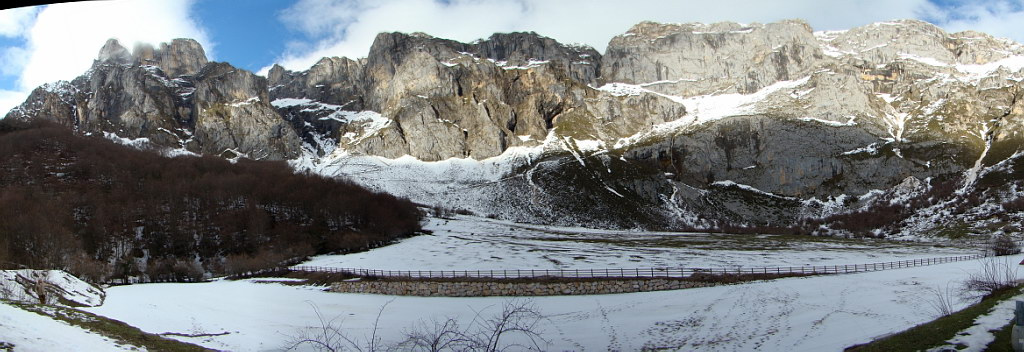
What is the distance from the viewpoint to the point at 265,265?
6681cm

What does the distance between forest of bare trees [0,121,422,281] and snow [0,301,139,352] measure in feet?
143

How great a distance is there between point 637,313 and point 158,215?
278 feet

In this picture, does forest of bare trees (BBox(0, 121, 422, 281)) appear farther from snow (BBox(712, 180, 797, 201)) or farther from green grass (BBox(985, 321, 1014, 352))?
snow (BBox(712, 180, 797, 201))

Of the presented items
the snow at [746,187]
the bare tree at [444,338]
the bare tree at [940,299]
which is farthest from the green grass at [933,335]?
the snow at [746,187]

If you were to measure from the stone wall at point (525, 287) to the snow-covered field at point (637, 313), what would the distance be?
1.86m

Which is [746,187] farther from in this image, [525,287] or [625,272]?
[525,287]

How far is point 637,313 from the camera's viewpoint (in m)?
36.1

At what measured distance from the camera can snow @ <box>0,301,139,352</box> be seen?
48.7ft

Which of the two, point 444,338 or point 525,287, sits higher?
point 444,338

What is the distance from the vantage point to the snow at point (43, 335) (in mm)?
14844

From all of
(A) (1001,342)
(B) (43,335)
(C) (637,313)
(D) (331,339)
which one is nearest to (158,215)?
(D) (331,339)

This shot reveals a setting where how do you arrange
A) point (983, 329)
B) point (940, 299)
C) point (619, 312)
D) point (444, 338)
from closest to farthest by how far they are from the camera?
point (983, 329) < point (940, 299) < point (444, 338) < point (619, 312)

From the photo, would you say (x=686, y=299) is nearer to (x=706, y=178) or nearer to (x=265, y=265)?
(x=265, y=265)

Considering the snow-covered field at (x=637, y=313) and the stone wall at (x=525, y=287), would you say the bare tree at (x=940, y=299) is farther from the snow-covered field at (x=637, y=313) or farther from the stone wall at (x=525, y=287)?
the stone wall at (x=525, y=287)
